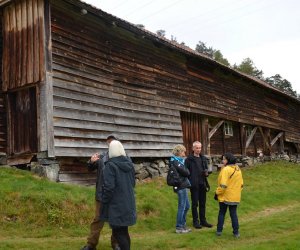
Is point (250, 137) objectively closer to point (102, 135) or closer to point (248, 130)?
point (248, 130)

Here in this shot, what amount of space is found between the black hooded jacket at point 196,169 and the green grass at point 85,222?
1.02 m

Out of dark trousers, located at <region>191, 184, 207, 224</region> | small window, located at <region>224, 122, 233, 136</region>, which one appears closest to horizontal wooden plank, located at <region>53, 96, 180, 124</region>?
dark trousers, located at <region>191, 184, 207, 224</region>

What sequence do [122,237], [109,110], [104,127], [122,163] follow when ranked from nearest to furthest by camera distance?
[122,237] < [122,163] < [104,127] < [109,110]

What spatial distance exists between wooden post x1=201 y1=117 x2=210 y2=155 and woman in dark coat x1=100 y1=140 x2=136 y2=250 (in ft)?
42.1

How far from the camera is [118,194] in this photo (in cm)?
547

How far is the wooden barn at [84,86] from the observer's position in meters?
11.0

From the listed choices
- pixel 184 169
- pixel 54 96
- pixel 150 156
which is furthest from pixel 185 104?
pixel 184 169

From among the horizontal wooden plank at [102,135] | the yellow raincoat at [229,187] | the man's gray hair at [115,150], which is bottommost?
the yellow raincoat at [229,187]

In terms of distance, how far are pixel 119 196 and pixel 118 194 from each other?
31 millimetres

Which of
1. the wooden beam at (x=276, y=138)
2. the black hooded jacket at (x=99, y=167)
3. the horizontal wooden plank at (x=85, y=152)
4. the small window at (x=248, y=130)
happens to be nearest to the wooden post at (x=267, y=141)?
the wooden beam at (x=276, y=138)

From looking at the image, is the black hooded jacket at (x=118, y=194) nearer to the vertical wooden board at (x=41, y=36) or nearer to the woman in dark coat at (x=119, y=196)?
the woman in dark coat at (x=119, y=196)

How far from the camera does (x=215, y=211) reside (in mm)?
10805

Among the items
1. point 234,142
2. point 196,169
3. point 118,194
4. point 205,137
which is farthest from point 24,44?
point 234,142

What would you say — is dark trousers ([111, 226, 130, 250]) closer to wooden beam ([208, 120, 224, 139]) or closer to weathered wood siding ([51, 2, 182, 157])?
weathered wood siding ([51, 2, 182, 157])
